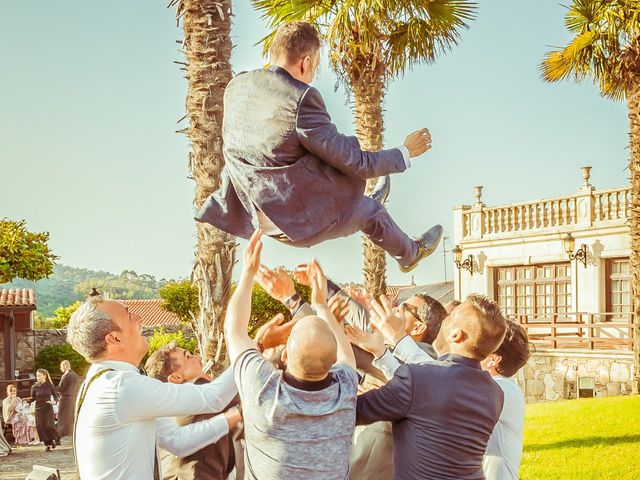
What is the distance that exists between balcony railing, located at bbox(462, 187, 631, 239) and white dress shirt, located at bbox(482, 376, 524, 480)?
75.6 ft

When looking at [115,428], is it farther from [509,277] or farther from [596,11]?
[509,277]

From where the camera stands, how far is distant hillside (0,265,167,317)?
105 metres

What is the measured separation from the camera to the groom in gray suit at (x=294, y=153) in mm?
3160

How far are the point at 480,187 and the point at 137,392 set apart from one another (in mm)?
28769

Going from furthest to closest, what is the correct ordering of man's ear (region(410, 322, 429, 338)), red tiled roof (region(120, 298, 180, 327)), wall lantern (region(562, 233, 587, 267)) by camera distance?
1. red tiled roof (region(120, 298, 180, 327))
2. wall lantern (region(562, 233, 587, 267))
3. man's ear (region(410, 322, 429, 338))

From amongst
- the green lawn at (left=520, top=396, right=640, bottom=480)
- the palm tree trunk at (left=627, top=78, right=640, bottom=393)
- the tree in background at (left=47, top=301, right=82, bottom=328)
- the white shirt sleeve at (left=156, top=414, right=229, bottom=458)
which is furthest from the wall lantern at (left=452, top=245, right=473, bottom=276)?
the white shirt sleeve at (left=156, top=414, right=229, bottom=458)

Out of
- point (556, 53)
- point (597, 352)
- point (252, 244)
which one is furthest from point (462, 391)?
point (597, 352)

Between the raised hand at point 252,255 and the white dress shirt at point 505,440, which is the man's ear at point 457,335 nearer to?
the raised hand at point 252,255

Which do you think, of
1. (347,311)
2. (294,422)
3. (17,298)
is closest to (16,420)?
(17,298)


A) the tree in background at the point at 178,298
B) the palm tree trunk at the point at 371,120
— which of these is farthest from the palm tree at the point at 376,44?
the tree in background at the point at 178,298

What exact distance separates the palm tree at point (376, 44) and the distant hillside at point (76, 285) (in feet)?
260

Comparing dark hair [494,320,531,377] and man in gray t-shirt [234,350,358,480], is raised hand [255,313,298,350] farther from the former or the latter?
dark hair [494,320,531,377]

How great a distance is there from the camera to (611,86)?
758 inches

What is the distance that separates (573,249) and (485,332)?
84.6ft
